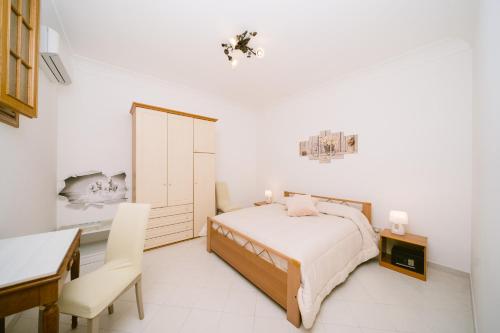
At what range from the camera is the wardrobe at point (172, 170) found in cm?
302

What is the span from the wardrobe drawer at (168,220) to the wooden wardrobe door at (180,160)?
9.2 inches

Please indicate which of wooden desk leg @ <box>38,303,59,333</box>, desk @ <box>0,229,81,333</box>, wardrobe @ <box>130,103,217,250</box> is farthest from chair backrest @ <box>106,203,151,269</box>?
wardrobe @ <box>130,103,217,250</box>

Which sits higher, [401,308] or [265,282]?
[265,282]

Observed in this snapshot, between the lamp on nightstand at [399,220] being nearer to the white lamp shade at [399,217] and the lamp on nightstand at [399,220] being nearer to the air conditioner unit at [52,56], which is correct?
the white lamp shade at [399,217]

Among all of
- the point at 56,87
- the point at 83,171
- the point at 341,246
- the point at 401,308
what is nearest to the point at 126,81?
the point at 56,87

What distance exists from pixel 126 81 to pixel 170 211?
2.44 meters

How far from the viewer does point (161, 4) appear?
1.96 metres

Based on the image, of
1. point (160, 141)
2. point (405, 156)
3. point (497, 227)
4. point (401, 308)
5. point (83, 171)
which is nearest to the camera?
point (497, 227)

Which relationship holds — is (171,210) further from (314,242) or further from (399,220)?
(399,220)

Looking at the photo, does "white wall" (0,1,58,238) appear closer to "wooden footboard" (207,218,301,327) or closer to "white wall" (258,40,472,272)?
"wooden footboard" (207,218,301,327)

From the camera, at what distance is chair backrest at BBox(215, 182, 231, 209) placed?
13.2ft

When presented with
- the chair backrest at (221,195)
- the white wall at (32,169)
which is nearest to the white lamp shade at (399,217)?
the chair backrest at (221,195)

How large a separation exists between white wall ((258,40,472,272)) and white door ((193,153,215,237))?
2.19 metres

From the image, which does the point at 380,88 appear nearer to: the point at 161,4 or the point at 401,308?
the point at 401,308
